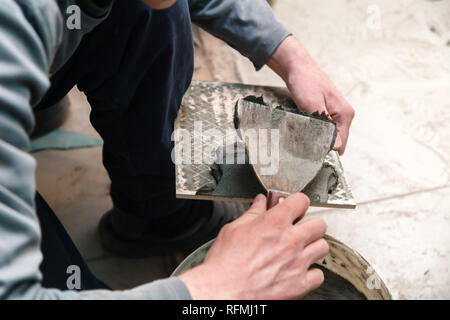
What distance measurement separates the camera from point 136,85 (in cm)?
81

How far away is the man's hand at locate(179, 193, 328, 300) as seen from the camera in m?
0.54

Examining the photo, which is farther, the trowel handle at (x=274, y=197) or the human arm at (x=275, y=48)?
the human arm at (x=275, y=48)

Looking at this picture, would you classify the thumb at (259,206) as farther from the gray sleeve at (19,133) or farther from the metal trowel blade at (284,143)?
the gray sleeve at (19,133)

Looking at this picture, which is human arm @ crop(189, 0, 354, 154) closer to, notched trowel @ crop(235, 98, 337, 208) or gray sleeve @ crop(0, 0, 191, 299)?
notched trowel @ crop(235, 98, 337, 208)

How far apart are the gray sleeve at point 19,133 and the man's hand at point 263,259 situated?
0.57 feet

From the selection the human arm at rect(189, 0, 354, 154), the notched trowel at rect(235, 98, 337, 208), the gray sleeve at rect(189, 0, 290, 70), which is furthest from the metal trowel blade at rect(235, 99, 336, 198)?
the gray sleeve at rect(189, 0, 290, 70)

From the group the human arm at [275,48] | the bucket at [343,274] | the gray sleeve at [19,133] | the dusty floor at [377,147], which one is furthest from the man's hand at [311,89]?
the gray sleeve at [19,133]

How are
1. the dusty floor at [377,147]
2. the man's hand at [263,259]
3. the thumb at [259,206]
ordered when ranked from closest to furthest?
the man's hand at [263,259]
the thumb at [259,206]
the dusty floor at [377,147]

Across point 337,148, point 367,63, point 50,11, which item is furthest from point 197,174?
point 367,63

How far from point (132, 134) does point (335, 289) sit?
479mm

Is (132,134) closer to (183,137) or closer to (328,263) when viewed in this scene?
(183,137)

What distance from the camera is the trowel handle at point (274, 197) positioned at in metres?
0.69
